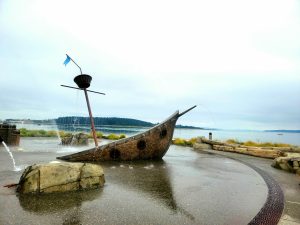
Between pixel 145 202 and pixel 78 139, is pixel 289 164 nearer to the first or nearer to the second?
pixel 145 202

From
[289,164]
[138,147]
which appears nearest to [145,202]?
[138,147]

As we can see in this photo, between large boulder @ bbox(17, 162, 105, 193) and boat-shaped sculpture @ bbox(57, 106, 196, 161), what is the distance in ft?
15.8

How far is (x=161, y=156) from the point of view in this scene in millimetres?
13320

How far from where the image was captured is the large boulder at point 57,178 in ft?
20.2

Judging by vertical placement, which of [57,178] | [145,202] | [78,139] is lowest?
[145,202]

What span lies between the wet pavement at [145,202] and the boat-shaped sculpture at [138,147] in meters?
3.48

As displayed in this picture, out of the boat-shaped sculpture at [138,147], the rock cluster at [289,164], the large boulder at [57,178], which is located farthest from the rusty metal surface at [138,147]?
the rock cluster at [289,164]

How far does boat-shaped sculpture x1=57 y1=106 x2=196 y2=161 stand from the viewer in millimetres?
11805

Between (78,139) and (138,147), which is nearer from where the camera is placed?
(138,147)

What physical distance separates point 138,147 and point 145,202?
6807 mm

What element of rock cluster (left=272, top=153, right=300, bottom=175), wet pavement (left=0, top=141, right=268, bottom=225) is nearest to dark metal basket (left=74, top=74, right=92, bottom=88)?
wet pavement (left=0, top=141, right=268, bottom=225)

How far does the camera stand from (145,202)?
5805 millimetres

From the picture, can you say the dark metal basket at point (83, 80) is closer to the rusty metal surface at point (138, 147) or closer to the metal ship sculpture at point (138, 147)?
the metal ship sculpture at point (138, 147)

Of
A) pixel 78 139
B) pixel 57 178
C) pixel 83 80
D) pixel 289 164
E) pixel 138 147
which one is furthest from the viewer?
pixel 78 139
